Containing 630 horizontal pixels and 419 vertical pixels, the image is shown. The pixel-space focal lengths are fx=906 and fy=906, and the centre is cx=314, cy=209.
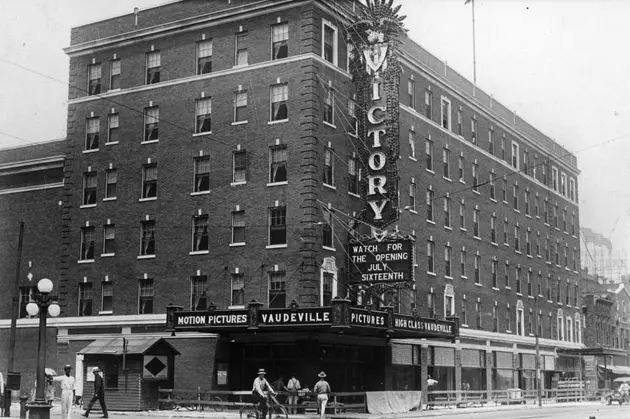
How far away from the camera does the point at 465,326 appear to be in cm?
6044

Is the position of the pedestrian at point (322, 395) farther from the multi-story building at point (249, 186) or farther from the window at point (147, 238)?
the window at point (147, 238)

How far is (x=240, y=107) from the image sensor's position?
47.8m

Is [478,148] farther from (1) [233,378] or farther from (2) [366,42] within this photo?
(1) [233,378]

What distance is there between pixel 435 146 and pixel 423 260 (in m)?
7.99

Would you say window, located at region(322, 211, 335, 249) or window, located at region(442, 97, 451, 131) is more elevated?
window, located at region(442, 97, 451, 131)

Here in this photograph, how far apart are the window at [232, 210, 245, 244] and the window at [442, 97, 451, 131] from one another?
19389 mm

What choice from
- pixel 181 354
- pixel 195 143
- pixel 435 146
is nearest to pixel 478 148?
pixel 435 146

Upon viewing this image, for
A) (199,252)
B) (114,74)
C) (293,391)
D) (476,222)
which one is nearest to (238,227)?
(199,252)

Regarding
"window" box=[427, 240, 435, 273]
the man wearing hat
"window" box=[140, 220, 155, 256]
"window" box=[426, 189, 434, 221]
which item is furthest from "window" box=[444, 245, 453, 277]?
the man wearing hat

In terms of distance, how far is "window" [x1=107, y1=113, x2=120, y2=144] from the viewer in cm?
5175

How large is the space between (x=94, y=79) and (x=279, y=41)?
12.6m

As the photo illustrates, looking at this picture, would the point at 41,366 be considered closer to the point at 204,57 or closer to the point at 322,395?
the point at 322,395

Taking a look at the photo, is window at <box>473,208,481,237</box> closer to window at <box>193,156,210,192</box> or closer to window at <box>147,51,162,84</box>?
window at <box>193,156,210,192</box>

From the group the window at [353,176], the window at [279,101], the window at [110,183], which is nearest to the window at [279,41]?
the window at [279,101]
